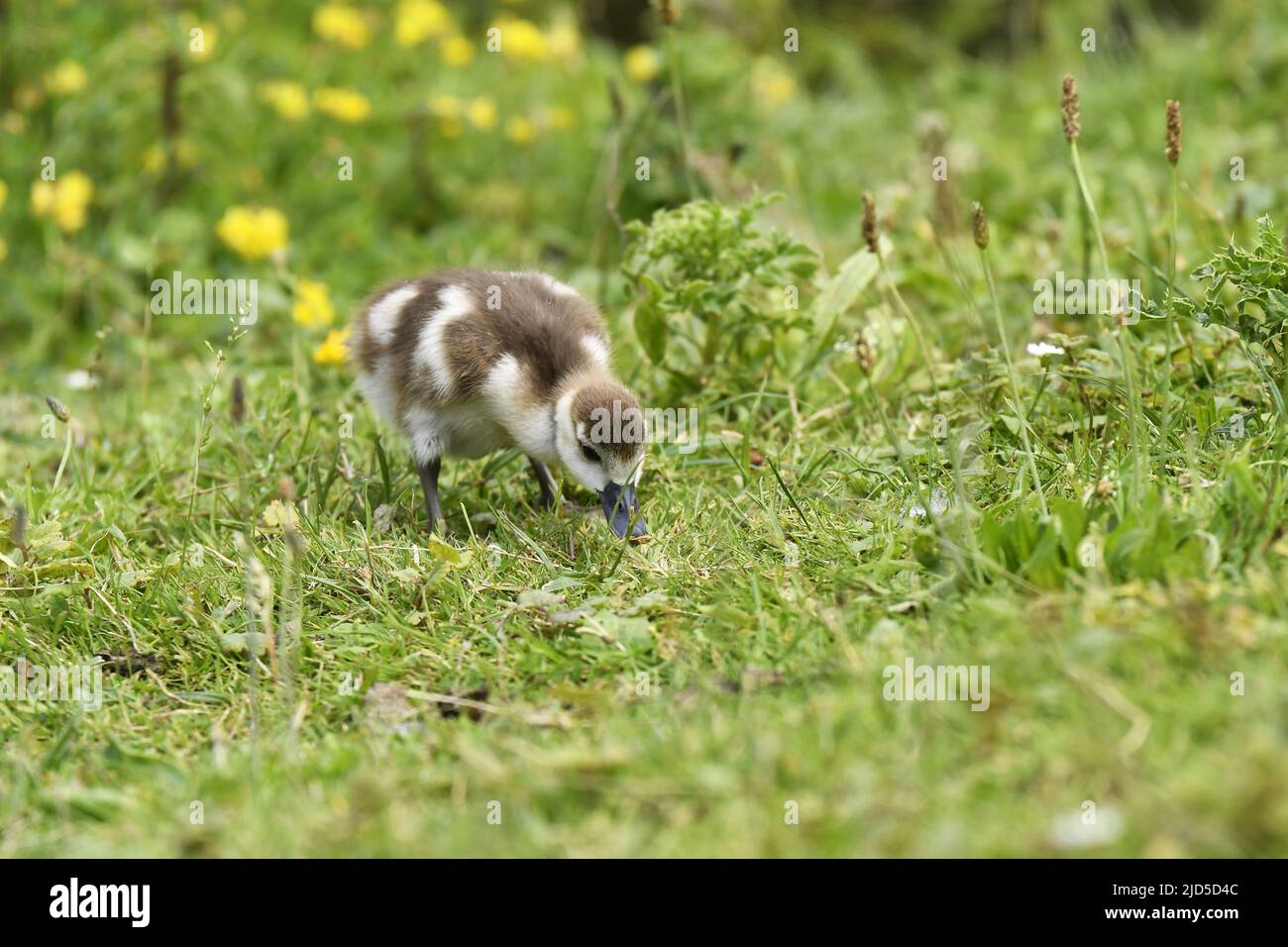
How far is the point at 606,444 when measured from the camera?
4086mm

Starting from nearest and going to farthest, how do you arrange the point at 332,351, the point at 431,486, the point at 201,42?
the point at 431,486
the point at 332,351
the point at 201,42

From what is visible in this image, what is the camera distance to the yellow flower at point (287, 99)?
22.8 feet

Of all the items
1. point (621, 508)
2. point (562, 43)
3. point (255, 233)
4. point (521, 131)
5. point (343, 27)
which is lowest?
point (621, 508)

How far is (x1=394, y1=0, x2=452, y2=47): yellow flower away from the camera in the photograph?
303 inches

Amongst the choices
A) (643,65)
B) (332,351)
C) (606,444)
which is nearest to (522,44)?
(643,65)

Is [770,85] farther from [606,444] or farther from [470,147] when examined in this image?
[606,444]

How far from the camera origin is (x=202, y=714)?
11.7 feet

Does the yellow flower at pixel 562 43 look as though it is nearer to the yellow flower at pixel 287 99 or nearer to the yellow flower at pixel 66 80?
the yellow flower at pixel 287 99

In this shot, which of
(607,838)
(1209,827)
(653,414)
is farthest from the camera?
(653,414)

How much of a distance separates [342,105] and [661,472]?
3.40 metres

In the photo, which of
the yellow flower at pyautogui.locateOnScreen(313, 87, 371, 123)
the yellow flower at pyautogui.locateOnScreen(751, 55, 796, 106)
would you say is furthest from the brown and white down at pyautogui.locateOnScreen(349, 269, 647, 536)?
the yellow flower at pyautogui.locateOnScreen(751, 55, 796, 106)
